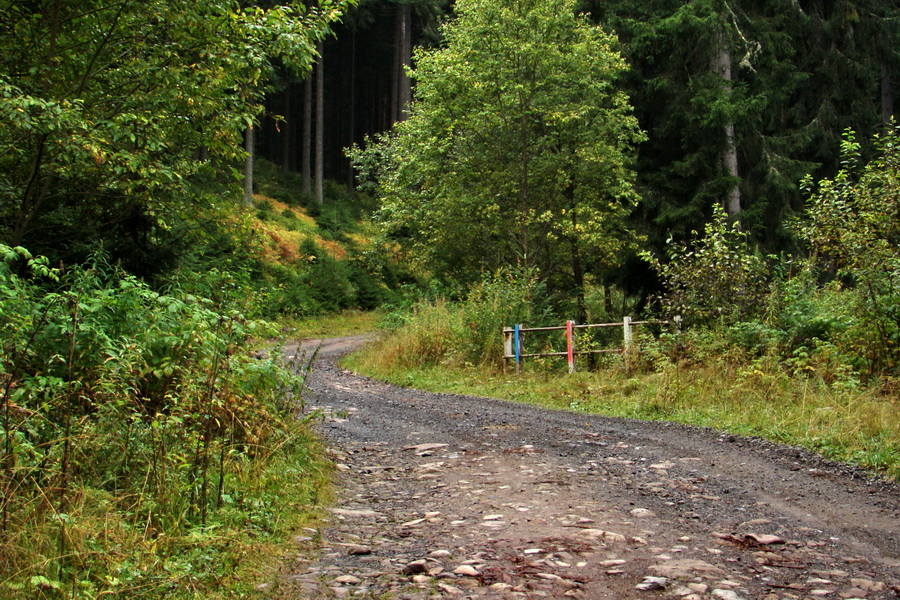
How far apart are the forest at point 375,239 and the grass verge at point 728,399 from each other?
0.11m

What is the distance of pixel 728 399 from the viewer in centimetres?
1071

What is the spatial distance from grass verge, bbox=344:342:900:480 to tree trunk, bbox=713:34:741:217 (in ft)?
25.3

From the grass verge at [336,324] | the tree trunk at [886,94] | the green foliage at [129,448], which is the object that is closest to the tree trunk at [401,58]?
the grass verge at [336,324]

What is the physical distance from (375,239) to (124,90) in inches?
735

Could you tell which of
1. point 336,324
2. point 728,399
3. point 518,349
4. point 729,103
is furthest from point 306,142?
point 728,399

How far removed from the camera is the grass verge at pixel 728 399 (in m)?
8.04

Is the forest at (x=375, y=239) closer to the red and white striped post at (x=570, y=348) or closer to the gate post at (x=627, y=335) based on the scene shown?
the gate post at (x=627, y=335)

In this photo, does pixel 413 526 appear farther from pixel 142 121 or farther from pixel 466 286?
pixel 466 286

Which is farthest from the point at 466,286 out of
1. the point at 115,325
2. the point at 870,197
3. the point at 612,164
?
the point at 115,325

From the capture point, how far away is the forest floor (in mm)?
4070

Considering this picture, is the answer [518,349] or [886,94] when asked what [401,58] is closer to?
[886,94]

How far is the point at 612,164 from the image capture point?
19844mm

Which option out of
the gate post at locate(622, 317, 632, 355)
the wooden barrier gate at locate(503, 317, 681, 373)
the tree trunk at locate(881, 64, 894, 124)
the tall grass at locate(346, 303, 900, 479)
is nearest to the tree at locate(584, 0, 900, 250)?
the wooden barrier gate at locate(503, 317, 681, 373)

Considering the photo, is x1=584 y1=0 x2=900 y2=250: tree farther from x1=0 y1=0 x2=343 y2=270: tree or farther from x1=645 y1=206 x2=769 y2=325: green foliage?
x1=0 y1=0 x2=343 y2=270: tree
